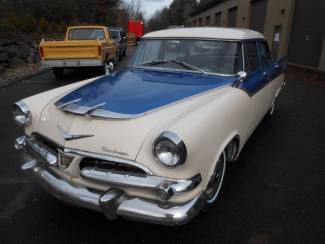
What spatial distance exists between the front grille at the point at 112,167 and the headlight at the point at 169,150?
0.63ft

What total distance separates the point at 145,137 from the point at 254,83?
79.2 inches

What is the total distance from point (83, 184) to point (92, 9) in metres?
37.6

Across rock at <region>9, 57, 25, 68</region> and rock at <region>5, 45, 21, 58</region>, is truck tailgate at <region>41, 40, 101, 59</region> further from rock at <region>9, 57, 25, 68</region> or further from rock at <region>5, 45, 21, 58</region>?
rock at <region>5, 45, 21, 58</region>

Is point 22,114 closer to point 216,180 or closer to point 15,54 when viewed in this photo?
point 216,180

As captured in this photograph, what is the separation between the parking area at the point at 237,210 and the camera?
8.11ft

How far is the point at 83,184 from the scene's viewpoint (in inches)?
90.9

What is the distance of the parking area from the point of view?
2.47 meters

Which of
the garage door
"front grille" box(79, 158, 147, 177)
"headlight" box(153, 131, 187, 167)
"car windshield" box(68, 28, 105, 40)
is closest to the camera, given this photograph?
"headlight" box(153, 131, 187, 167)

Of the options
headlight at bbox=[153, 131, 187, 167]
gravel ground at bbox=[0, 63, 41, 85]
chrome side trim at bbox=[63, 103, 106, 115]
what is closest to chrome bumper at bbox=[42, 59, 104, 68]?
gravel ground at bbox=[0, 63, 41, 85]

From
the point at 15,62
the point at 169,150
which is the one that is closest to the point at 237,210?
the point at 169,150

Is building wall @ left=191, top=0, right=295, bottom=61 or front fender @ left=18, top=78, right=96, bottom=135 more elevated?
building wall @ left=191, top=0, right=295, bottom=61

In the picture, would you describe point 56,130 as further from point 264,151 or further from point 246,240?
point 264,151

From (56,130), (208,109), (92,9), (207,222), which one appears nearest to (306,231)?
(207,222)

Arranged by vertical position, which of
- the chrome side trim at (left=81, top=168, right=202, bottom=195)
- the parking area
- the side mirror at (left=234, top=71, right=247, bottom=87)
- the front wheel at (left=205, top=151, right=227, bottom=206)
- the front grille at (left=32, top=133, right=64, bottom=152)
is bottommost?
the parking area
